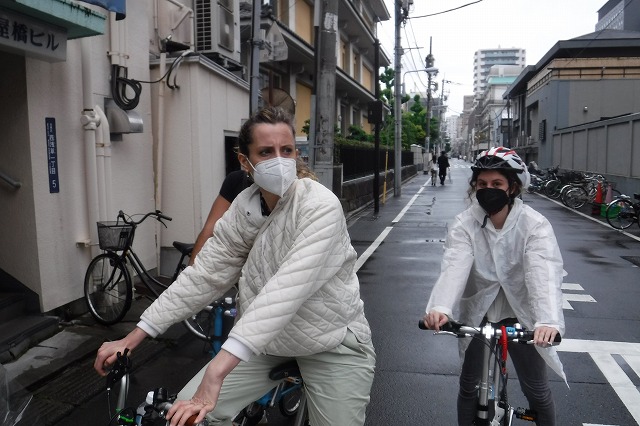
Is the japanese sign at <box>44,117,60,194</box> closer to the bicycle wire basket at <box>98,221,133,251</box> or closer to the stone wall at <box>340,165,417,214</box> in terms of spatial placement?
the bicycle wire basket at <box>98,221,133,251</box>

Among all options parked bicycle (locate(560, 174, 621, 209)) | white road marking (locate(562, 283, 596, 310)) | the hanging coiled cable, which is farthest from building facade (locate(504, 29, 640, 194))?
the hanging coiled cable

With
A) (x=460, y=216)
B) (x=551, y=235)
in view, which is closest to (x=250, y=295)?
(x=460, y=216)

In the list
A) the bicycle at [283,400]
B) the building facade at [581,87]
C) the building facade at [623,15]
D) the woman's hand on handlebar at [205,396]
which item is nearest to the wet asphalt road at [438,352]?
the bicycle at [283,400]

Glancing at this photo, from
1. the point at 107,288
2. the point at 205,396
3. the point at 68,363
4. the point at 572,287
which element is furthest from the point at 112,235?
the point at 572,287

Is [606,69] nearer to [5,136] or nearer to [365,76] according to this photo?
[365,76]

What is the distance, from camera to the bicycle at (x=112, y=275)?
234 inches

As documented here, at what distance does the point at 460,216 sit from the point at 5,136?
4.66 metres

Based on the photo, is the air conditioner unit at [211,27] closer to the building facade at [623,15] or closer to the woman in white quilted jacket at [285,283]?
the woman in white quilted jacket at [285,283]

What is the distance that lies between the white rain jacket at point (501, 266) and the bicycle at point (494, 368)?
190mm

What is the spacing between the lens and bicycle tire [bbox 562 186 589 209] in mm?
19516

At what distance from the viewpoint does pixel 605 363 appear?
16.9 feet

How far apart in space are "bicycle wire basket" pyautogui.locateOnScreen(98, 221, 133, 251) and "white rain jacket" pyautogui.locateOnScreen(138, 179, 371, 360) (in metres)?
3.67

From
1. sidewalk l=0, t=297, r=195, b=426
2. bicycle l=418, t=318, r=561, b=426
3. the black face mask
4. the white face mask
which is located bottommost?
sidewalk l=0, t=297, r=195, b=426

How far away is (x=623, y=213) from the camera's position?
14016mm
